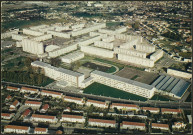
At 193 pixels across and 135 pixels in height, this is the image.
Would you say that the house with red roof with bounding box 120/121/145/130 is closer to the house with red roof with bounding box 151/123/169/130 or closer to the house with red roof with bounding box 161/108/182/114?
the house with red roof with bounding box 151/123/169/130

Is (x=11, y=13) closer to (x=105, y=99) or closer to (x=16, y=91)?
(x=16, y=91)

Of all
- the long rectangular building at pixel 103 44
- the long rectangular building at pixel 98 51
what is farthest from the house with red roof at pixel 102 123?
the long rectangular building at pixel 103 44

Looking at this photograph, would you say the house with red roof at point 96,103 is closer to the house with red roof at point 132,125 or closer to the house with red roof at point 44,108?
the house with red roof at point 132,125

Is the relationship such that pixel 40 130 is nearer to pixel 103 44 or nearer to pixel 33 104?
pixel 33 104

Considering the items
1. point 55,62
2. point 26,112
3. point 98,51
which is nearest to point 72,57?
point 55,62

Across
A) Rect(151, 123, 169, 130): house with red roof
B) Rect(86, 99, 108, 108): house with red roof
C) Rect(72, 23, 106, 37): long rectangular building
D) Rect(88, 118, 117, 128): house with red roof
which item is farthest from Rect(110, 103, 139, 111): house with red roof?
Rect(72, 23, 106, 37): long rectangular building

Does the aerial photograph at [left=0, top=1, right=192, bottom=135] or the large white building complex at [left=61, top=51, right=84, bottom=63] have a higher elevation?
the large white building complex at [left=61, top=51, right=84, bottom=63]

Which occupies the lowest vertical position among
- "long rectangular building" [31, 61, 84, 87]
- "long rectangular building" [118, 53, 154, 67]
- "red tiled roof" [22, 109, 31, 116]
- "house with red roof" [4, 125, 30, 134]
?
"house with red roof" [4, 125, 30, 134]
